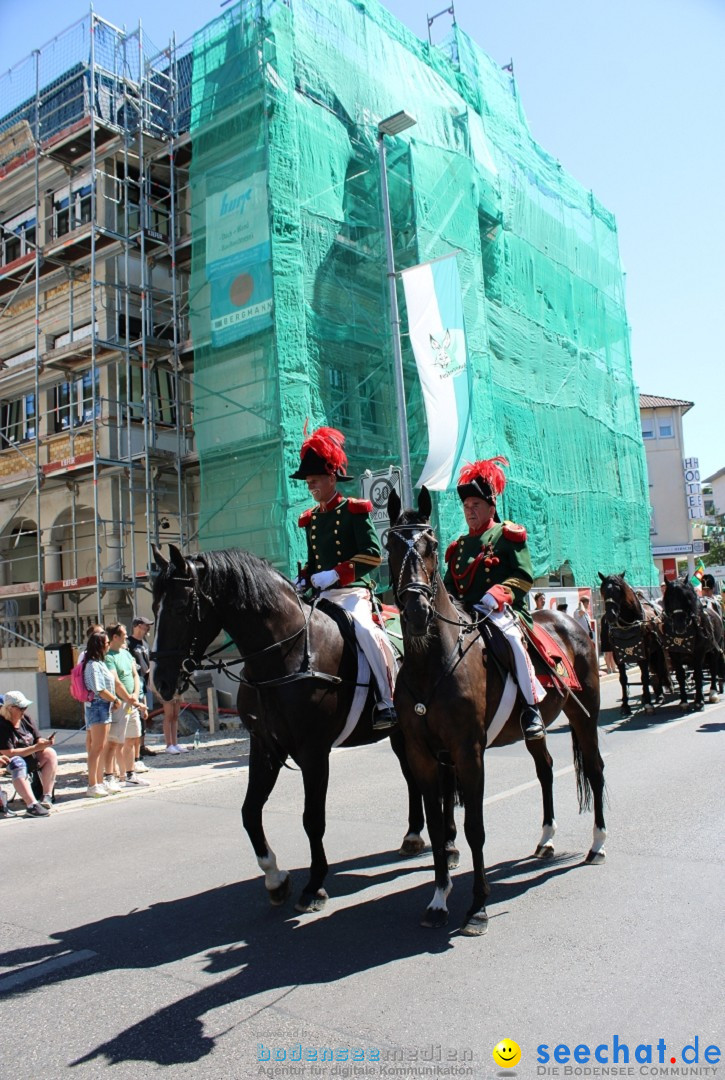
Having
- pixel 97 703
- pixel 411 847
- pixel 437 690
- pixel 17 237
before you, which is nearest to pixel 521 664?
pixel 437 690

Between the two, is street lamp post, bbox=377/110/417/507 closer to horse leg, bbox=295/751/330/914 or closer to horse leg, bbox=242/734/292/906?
horse leg, bbox=242/734/292/906

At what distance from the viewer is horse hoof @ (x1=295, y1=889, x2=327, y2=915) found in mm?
4914

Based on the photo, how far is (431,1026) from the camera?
134 inches

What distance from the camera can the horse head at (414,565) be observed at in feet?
14.2

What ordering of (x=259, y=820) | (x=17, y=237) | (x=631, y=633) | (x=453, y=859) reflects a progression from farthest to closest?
(x=17, y=237)
(x=631, y=633)
(x=453, y=859)
(x=259, y=820)

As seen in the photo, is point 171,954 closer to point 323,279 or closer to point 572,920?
point 572,920

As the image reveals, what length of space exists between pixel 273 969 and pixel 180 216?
727 inches

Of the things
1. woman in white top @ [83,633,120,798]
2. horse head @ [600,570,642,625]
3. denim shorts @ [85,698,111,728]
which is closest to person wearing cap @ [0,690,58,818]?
woman in white top @ [83,633,120,798]

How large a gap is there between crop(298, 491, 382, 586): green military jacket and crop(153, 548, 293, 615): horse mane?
2.36 feet

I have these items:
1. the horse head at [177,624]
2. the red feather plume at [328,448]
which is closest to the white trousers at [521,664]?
the red feather plume at [328,448]

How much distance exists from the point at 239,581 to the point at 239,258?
1288cm

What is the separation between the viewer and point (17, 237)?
21.0 meters

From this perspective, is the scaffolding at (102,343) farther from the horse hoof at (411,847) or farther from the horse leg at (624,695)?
the horse hoof at (411,847)

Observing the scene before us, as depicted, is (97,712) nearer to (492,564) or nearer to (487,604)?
(492,564)
